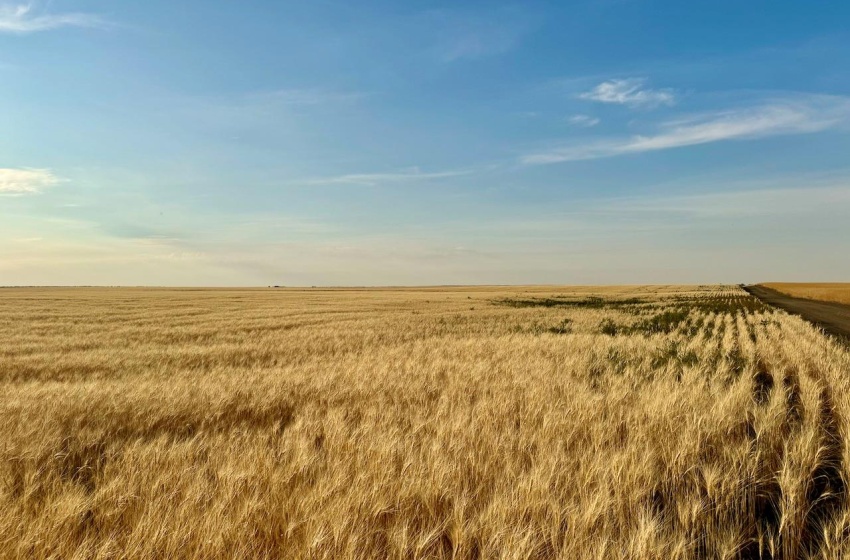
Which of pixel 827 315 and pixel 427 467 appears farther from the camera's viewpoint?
pixel 827 315

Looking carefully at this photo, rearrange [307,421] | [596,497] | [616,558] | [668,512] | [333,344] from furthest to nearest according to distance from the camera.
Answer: [333,344]
[307,421]
[668,512]
[596,497]
[616,558]

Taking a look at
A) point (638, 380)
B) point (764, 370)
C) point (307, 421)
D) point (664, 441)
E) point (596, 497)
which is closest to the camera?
point (596, 497)

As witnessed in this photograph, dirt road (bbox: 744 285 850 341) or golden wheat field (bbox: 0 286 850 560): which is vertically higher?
golden wheat field (bbox: 0 286 850 560)

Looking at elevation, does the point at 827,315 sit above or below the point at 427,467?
below

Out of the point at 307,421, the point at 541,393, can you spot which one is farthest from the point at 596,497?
the point at 541,393

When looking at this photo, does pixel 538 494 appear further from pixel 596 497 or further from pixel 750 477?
pixel 750 477

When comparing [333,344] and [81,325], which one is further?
[81,325]

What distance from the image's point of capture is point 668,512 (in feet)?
12.3

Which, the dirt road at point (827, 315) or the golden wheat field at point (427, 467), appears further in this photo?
the dirt road at point (827, 315)

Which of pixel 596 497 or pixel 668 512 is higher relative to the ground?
pixel 596 497

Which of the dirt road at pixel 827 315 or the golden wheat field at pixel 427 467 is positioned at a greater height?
the golden wheat field at pixel 427 467

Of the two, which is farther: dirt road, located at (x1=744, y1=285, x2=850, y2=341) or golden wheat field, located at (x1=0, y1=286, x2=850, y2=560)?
dirt road, located at (x1=744, y1=285, x2=850, y2=341)

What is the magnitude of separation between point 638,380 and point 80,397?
8221 millimetres

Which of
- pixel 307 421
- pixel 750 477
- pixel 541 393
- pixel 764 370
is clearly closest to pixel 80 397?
pixel 307 421
